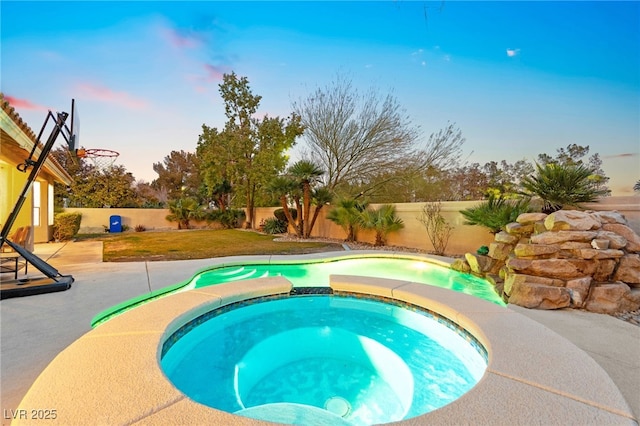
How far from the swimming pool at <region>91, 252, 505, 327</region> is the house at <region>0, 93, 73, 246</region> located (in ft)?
10.5

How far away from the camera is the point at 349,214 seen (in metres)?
10.6

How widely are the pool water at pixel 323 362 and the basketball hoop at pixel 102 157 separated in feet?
67.2

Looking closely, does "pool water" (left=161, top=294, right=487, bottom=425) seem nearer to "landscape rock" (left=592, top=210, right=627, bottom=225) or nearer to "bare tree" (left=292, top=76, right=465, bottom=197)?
"landscape rock" (left=592, top=210, right=627, bottom=225)

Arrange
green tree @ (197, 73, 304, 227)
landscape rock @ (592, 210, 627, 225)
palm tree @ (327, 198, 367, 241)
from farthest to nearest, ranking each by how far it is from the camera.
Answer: green tree @ (197, 73, 304, 227)
palm tree @ (327, 198, 367, 241)
landscape rock @ (592, 210, 627, 225)

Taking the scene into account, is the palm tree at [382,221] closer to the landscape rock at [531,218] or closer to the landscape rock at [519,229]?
the landscape rock at [519,229]

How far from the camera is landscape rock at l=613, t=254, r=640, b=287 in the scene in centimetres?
364

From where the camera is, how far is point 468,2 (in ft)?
19.0

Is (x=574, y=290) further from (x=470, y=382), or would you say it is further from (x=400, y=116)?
(x=400, y=116)

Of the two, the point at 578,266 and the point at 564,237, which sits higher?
the point at 564,237

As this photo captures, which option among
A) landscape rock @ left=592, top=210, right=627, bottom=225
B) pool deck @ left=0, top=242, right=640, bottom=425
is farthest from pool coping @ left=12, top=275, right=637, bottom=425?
landscape rock @ left=592, top=210, right=627, bottom=225

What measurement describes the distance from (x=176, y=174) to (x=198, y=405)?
3420 cm

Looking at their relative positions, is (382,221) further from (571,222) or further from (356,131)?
(356,131)

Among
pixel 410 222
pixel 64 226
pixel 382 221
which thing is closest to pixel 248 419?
pixel 382 221

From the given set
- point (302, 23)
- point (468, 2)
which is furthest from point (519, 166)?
point (302, 23)
